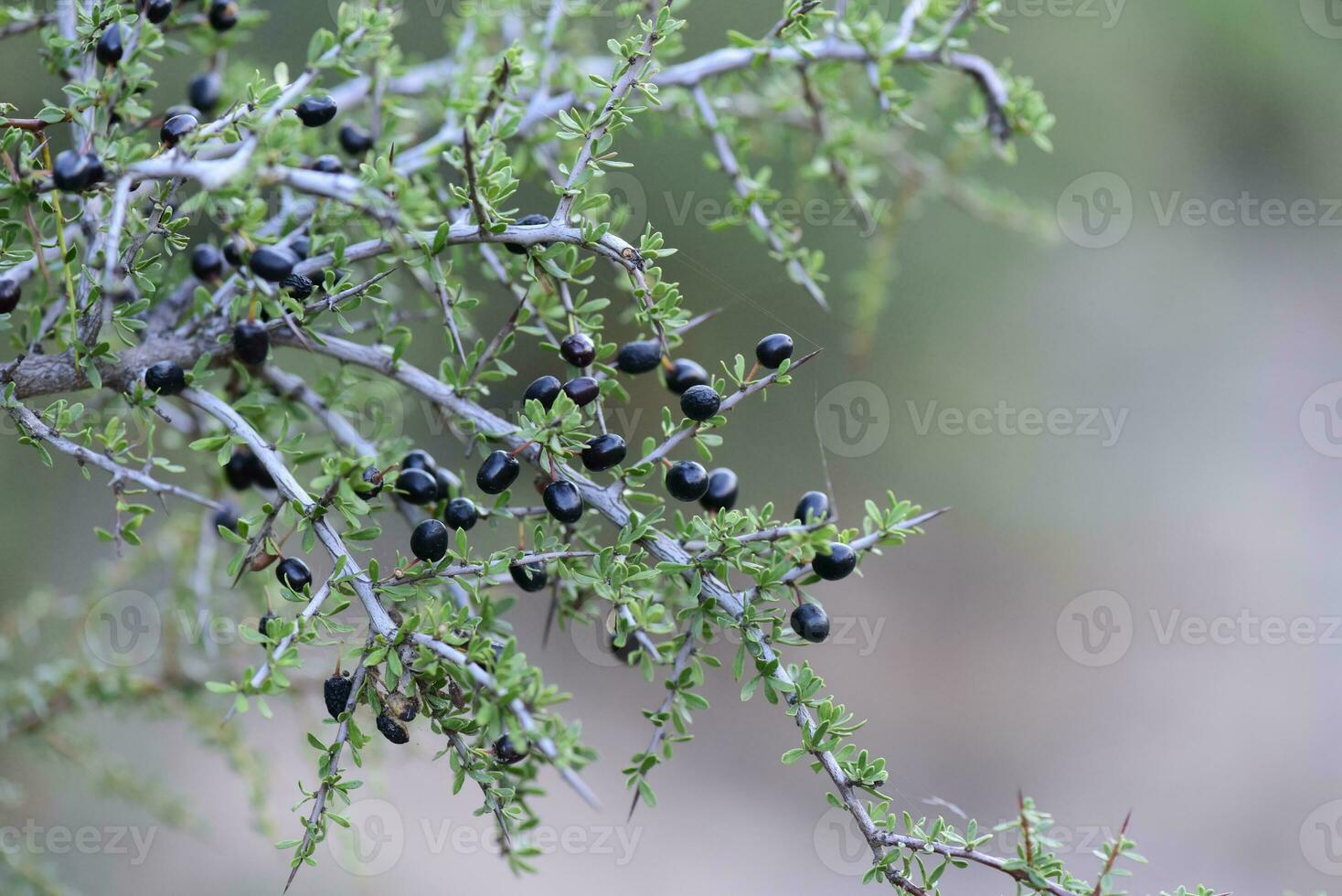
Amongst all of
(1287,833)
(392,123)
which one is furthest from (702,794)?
(392,123)

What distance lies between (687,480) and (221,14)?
3.59 ft

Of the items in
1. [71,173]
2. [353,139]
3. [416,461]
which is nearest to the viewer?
[71,173]

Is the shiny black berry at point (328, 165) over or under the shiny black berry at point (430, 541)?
over

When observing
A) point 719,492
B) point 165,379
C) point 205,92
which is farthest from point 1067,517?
point 165,379

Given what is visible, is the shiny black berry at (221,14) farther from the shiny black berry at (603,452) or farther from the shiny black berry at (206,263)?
the shiny black berry at (603,452)

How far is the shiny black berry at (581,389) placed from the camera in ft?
4.33

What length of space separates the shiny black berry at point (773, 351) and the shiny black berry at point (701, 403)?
93 millimetres

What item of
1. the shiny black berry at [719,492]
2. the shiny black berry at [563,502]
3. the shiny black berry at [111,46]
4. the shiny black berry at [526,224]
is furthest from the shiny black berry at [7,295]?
the shiny black berry at [719,492]

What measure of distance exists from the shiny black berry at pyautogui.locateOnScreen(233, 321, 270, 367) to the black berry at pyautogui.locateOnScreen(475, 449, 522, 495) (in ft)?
1.24

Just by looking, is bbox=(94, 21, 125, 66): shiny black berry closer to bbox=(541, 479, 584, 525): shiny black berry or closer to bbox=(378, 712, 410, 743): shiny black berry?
bbox=(541, 479, 584, 525): shiny black berry

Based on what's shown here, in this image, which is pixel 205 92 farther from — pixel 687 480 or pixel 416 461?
pixel 687 480

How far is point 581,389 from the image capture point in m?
1.32

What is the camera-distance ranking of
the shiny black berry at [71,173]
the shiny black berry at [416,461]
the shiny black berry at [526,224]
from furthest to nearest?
the shiny black berry at [416,461] < the shiny black berry at [526,224] < the shiny black berry at [71,173]

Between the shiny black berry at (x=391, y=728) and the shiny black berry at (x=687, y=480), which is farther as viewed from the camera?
the shiny black berry at (x=687, y=480)
